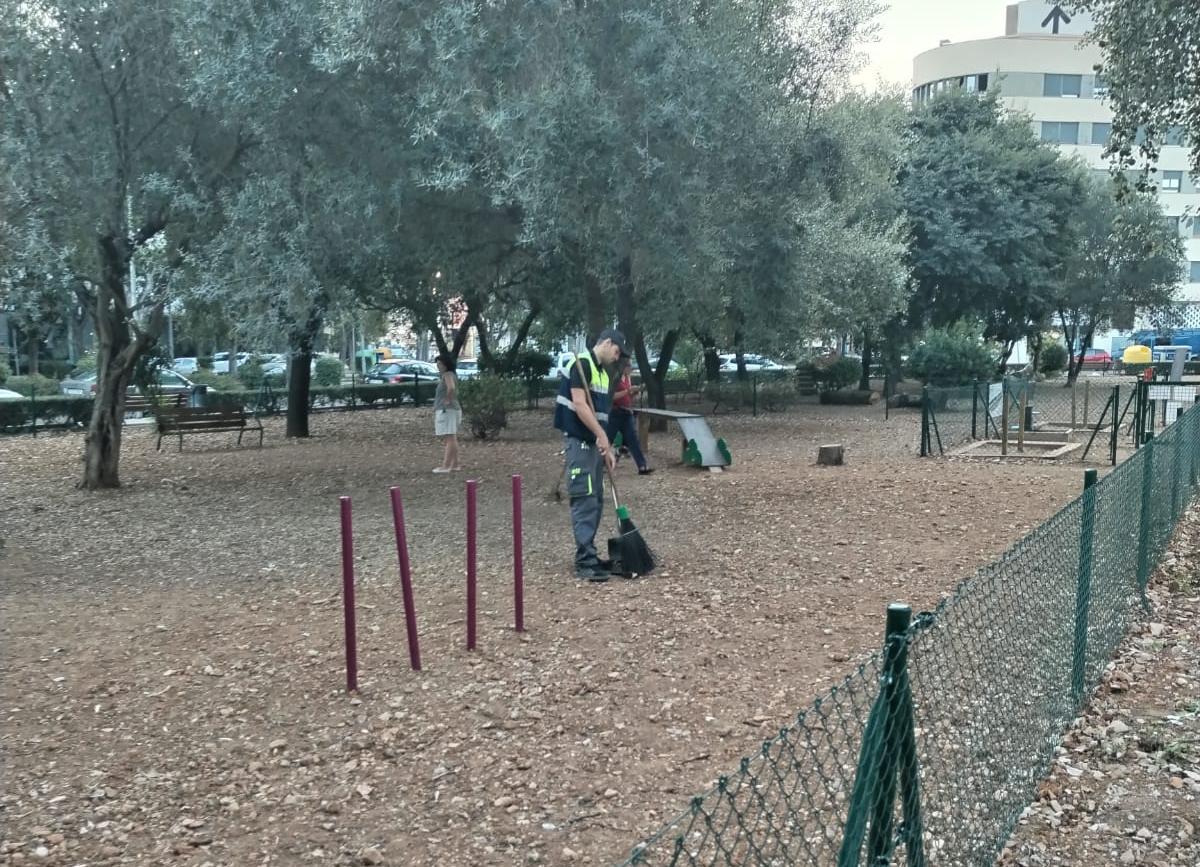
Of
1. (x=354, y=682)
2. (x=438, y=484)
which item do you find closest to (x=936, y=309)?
(x=438, y=484)

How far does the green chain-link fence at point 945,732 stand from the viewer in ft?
8.04

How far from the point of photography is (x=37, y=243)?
388 inches

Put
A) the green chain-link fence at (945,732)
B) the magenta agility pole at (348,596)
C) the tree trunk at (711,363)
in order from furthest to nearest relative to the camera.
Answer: the tree trunk at (711,363) < the magenta agility pole at (348,596) < the green chain-link fence at (945,732)

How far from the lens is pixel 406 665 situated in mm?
5473

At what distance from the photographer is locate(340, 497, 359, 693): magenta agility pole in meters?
4.80

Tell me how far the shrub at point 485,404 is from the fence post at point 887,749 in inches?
636

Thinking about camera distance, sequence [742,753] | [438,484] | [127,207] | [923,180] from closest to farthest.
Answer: [742,753], [127,207], [438,484], [923,180]

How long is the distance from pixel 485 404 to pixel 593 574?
11358 mm

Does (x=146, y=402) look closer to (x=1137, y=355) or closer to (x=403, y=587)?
(x=403, y=587)

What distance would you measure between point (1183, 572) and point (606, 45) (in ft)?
21.2

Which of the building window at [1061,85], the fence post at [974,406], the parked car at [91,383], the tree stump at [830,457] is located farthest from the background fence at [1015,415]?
the building window at [1061,85]

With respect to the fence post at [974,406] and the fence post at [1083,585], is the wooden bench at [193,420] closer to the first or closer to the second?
the fence post at [974,406]

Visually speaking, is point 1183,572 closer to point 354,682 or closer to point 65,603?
point 354,682

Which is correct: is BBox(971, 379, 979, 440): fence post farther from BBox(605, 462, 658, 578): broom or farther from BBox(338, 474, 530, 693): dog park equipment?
Answer: BBox(338, 474, 530, 693): dog park equipment
